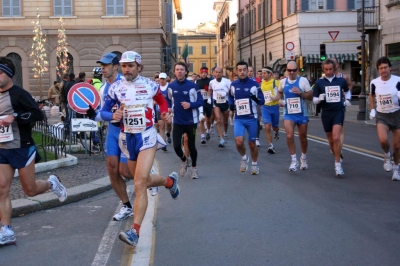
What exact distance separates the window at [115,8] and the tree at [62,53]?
10.4 feet

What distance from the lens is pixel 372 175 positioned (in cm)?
1031

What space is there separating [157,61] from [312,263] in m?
34.9

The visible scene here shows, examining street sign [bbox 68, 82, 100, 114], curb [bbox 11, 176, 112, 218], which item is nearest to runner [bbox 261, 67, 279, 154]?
street sign [bbox 68, 82, 100, 114]

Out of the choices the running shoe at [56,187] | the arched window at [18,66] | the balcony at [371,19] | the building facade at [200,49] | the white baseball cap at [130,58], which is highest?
the building facade at [200,49]

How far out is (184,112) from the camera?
10359 mm

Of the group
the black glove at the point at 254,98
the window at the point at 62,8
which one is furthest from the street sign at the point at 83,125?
the window at the point at 62,8

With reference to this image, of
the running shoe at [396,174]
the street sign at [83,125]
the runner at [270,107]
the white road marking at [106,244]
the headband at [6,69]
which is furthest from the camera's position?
the runner at [270,107]

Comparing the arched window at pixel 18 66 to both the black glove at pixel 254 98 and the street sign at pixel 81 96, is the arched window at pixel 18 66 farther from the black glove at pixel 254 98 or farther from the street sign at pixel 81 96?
the black glove at pixel 254 98

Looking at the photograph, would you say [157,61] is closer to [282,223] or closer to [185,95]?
[185,95]

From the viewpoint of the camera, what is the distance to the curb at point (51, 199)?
786 centimetres

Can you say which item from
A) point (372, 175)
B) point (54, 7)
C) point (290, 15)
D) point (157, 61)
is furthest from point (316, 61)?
point (372, 175)

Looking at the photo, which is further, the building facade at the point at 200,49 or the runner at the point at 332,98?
the building facade at the point at 200,49

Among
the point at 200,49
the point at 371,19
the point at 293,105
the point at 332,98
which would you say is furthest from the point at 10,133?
the point at 200,49

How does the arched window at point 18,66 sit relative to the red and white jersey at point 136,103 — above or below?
above
